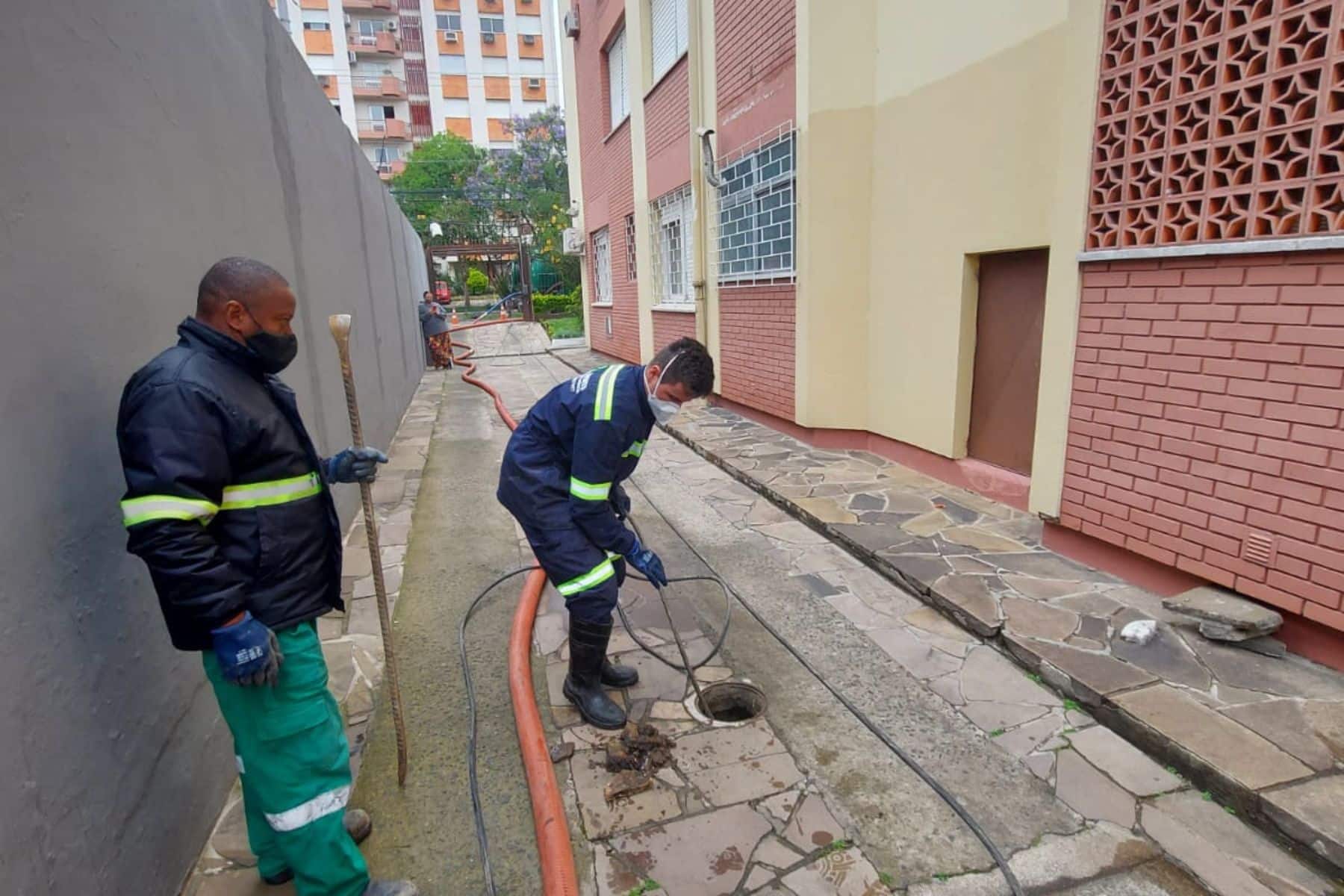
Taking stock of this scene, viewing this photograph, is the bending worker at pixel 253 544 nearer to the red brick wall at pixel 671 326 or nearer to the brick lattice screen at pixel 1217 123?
the brick lattice screen at pixel 1217 123

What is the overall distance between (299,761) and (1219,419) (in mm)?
3929

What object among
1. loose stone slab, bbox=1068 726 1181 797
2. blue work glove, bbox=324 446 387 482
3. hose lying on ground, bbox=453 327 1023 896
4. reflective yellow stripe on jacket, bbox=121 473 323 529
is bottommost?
loose stone slab, bbox=1068 726 1181 797

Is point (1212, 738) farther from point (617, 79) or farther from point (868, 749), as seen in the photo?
point (617, 79)

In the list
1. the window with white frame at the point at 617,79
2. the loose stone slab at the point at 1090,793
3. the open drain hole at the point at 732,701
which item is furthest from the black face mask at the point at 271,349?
the window with white frame at the point at 617,79

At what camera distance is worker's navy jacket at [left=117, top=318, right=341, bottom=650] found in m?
1.58

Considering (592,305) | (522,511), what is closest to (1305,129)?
(522,511)

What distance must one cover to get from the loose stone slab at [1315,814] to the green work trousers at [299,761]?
9.32ft

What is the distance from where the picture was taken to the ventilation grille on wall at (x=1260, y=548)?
3.09 meters

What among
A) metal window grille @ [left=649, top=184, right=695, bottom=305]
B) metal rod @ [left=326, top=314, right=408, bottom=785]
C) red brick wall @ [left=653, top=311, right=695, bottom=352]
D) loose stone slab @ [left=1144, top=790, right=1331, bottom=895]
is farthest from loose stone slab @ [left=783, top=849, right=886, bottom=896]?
metal window grille @ [left=649, top=184, right=695, bottom=305]

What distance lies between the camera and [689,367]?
267cm

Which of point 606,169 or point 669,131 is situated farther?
point 606,169

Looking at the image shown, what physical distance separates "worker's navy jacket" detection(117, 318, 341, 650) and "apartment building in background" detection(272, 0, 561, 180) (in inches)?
1845

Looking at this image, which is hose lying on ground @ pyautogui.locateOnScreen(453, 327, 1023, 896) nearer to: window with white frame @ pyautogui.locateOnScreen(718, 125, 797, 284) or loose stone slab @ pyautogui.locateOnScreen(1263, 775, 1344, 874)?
loose stone slab @ pyautogui.locateOnScreen(1263, 775, 1344, 874)

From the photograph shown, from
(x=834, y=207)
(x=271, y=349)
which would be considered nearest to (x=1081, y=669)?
(x=271, y=349)
